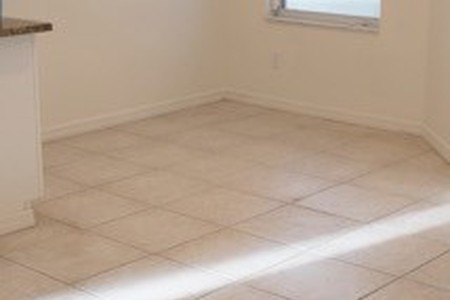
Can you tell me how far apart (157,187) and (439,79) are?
1912mm

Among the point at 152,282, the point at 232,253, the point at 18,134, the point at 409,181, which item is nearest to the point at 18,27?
the point at 18,134

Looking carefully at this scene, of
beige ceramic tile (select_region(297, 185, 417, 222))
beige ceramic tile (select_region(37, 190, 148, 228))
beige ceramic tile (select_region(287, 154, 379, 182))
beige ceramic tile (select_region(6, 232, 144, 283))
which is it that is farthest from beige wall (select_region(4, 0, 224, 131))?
beige ceramic tile (select_region(297, 185, 417, 222))

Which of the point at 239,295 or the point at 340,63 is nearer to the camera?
the point at 239,295

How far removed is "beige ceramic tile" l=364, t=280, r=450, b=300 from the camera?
3.27 m

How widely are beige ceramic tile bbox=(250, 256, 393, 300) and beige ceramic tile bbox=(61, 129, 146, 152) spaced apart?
2.05 metres

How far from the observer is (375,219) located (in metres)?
4.12

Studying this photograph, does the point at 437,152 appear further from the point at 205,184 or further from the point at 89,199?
the point at 89,199

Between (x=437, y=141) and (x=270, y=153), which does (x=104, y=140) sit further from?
(x=437, y=141)

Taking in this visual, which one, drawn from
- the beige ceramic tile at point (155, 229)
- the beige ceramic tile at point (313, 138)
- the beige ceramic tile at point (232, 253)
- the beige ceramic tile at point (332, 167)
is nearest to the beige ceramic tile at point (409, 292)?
the beige ceramic tile at point (232, 253)

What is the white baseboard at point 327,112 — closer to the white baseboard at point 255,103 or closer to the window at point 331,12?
the white baseboard at point 255,103

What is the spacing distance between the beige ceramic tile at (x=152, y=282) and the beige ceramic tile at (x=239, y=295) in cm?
5

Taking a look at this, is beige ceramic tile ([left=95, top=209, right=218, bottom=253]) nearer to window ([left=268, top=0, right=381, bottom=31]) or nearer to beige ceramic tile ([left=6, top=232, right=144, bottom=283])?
beige ceramic tile ([left=6, top=232, right=144, bottom=283])

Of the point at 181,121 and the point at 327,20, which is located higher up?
the point at 327,20

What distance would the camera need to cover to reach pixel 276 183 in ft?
15.2
